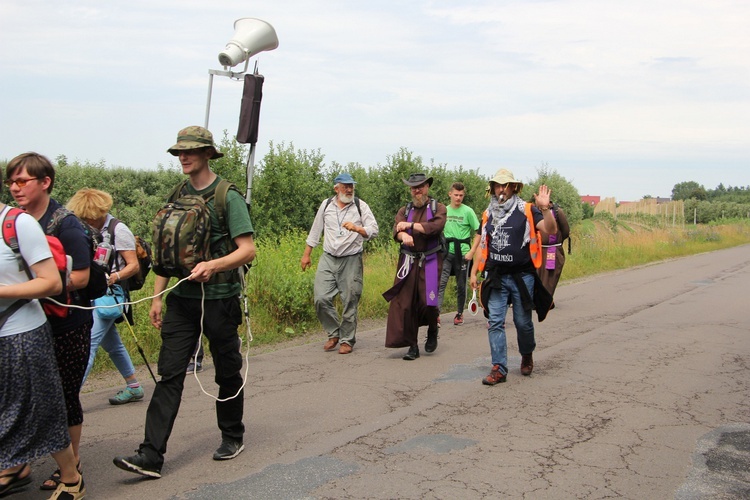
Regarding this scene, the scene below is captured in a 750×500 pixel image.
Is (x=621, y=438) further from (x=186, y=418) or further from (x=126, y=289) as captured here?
(x=126, y=289)

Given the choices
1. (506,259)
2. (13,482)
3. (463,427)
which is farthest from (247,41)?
(13,482)

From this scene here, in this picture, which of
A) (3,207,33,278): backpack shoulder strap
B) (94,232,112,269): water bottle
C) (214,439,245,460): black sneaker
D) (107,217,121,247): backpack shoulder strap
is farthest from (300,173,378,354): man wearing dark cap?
(3,207,33,278): backpack shoulder strap

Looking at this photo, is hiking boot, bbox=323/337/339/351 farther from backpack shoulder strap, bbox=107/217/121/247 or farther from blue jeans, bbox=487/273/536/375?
backpack shoulder strap, bbox=107/217/121/247

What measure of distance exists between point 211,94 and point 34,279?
15.8ft

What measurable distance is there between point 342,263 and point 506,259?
243 centimetres

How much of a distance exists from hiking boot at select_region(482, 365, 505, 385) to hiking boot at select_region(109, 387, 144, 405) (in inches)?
124

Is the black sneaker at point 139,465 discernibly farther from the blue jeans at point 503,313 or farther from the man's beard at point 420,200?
the man's beard at point 420,200

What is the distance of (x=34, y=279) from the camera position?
408 cm

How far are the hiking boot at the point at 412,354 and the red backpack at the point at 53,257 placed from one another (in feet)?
15.8

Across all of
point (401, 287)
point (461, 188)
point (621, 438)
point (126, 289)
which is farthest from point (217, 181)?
point (461, 188)

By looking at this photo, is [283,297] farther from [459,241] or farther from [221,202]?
[221,202]

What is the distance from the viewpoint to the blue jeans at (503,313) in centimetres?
770

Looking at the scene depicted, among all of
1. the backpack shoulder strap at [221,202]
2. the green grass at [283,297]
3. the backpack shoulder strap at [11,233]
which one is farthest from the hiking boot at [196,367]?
the backpack shoulder strap at [11,233]

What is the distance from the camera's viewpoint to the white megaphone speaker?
861 cm
